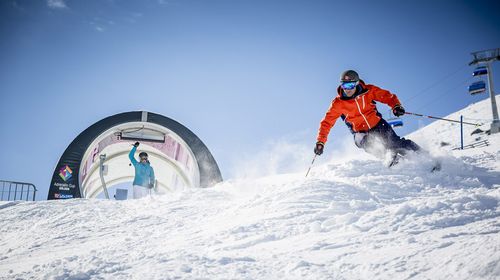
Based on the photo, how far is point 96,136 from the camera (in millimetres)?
Answer: 7324

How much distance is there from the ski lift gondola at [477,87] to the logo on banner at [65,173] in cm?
2008

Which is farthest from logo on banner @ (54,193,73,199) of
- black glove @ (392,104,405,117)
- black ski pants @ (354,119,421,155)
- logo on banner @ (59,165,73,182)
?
black glove @ (392,104,405,117)

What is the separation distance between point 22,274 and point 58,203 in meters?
2.96

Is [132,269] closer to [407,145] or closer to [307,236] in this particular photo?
[307,236]

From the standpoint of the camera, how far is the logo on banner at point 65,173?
6746mm

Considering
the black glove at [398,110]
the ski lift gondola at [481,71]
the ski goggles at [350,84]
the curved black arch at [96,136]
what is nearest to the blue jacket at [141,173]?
the curved black arch at [96,136]

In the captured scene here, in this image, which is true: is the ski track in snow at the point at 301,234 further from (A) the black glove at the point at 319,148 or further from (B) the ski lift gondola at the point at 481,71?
(B) the ski lift gondola at the point at 481,71

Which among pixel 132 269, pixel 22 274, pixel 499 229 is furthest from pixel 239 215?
pixel 499 229

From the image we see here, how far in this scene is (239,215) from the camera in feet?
8.87

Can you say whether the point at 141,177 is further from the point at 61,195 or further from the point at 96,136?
the point at 61,195

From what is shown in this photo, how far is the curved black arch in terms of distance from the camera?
22.0 ft

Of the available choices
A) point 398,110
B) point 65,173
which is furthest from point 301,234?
point 65,173

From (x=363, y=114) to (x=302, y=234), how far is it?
2977mm

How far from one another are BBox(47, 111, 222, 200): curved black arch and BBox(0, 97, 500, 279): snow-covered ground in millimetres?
3127
